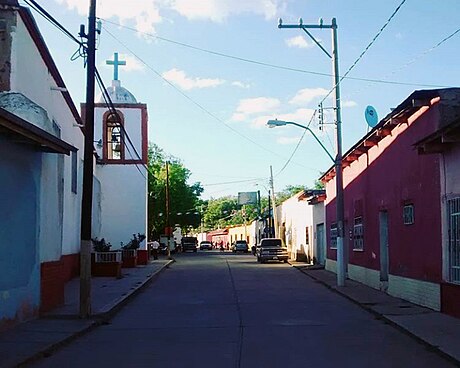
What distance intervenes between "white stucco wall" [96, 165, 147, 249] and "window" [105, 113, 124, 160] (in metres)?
0.79

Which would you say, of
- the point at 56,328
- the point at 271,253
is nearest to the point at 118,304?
the point at 56,328

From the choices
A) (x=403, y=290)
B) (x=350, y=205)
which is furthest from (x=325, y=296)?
(x=350, y=205)

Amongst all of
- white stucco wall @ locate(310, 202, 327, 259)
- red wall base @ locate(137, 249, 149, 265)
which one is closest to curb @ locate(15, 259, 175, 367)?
white stucco wall @ locate(310, 202, 327, 259)

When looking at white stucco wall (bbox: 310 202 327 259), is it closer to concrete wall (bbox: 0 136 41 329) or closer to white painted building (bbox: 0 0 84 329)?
white painted building (bbox: 0 0 84 329)

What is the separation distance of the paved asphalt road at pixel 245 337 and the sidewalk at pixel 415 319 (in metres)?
0.20

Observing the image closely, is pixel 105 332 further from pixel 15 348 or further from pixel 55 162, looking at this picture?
pixel 55 162

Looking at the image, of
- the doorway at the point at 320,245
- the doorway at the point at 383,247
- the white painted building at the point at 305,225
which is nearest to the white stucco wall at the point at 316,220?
the white painted building at the point at 305,225

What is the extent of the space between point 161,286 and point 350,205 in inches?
322

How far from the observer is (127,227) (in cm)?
3912

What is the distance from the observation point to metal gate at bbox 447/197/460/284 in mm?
13727

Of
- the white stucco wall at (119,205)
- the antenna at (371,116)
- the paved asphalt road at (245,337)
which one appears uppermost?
the antenna at (371,116)

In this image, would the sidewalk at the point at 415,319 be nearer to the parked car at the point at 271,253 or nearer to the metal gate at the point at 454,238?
the metal gate at the point at 454,238

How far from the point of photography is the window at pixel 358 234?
947 inches

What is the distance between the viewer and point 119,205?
129ft
